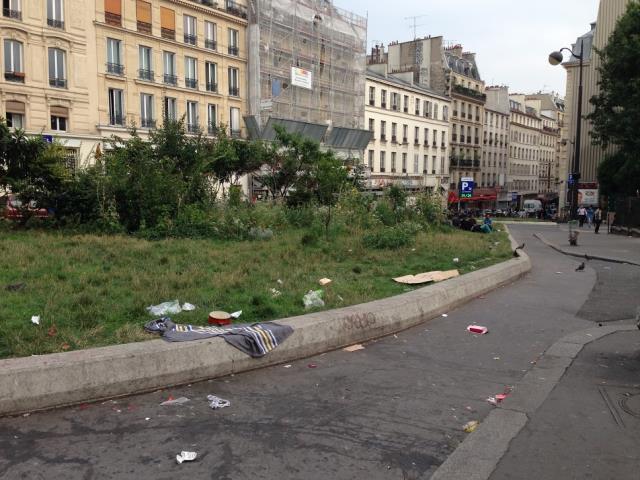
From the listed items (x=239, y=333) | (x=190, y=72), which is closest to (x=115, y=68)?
(x=190, y=72)

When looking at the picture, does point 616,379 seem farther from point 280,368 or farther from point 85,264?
point 85,264

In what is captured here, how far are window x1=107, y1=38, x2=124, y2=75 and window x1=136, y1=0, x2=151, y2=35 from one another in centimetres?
188

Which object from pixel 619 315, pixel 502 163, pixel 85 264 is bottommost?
pixel 619 315

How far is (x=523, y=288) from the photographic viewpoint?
10.5 m

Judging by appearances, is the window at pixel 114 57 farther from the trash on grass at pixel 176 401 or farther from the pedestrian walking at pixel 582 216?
the trash on grass at pixel 176 401

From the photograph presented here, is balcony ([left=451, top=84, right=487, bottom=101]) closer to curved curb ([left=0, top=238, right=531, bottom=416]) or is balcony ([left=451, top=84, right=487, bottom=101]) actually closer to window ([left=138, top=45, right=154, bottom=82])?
window ([left=138, top=45, right=154, bottom=82])

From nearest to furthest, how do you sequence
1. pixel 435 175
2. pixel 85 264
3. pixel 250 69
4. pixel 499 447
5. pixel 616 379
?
pixel 499 447 < pixel 616 379 < pixel 85 264 < pixel 250 69 < pixel 435 175

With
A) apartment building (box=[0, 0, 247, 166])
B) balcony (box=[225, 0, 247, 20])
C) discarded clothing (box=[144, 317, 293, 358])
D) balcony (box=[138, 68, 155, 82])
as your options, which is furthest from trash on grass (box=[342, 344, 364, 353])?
balcony (box=[225, 0, 247, 20])

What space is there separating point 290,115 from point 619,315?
3857cm

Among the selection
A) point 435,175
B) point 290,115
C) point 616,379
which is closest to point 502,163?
point 435,175

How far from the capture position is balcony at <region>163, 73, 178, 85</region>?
37.1 metres

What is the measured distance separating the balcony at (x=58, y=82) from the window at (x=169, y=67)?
6877mm

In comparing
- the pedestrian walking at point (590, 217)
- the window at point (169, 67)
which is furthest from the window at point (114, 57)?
the pedestrian walking at point (590, 217)

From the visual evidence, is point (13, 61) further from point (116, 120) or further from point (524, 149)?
point (524, 149)
